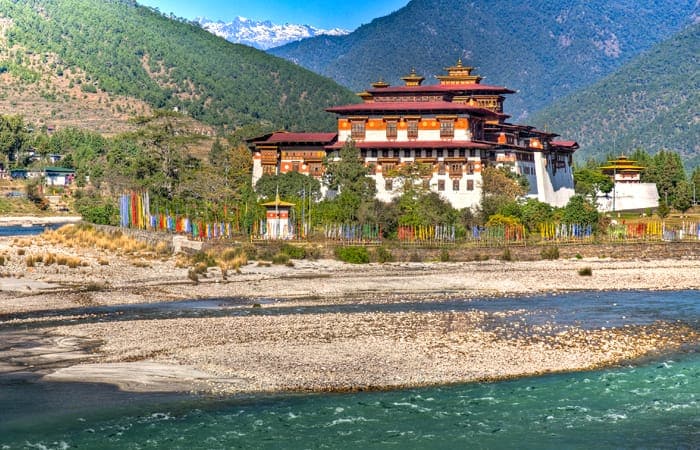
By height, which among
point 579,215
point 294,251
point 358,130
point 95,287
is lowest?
point 95,287

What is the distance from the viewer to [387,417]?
31953mm

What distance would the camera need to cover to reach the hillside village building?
9988 centimetres

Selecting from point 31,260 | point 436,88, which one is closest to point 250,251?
point 31,260

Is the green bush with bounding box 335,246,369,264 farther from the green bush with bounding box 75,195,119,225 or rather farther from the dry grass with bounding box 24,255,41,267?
the green bush with bounding box 75,195,119,225

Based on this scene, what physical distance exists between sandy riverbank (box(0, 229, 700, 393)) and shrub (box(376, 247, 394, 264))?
24.9ft

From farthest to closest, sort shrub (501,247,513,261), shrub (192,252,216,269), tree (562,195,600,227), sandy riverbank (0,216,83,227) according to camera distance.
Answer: sandy riverbank (0,216,83,227)
tree (562,195,600,227)
shrub (501,247,513,261)
shrub (192,252,216,269)

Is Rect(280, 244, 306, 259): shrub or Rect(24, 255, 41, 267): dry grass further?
Rect(280, 244, 306, 259): shrub

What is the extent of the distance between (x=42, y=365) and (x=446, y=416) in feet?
46.0

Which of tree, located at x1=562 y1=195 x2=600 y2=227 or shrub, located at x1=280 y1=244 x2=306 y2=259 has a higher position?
tree, located at x1=562 y1=195 x2=600 y2=227

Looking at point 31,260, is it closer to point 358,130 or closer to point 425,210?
point 425,210

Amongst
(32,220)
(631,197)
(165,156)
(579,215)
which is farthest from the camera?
(32,220)

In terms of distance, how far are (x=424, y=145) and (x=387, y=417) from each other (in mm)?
70190

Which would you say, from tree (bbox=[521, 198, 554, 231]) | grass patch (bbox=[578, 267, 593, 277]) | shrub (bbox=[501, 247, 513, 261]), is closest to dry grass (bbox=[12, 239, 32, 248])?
shrub (bbox=[501, 247, 513, 261])

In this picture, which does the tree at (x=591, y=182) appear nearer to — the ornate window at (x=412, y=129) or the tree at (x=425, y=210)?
the ornate window at (x=412, y=129)
